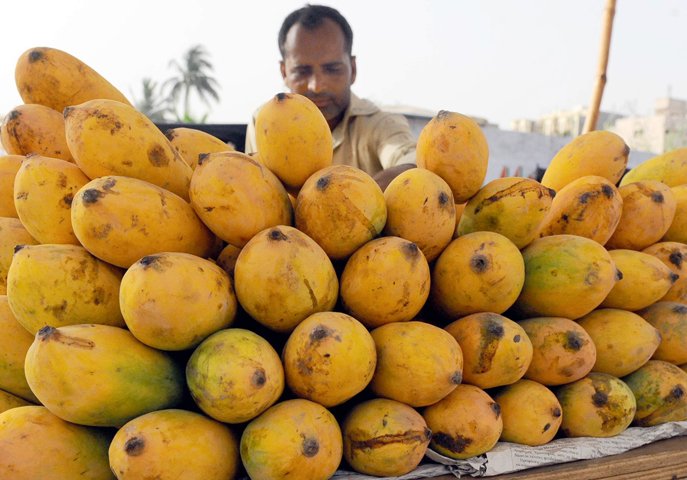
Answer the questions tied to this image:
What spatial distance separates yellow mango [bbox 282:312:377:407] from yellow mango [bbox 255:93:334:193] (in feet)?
1.33

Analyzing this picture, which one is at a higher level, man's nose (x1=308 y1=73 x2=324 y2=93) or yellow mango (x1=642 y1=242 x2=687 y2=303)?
man's nose (x1=308 y1=73 x2=324 y2=93)

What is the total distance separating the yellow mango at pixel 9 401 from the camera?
117 cm

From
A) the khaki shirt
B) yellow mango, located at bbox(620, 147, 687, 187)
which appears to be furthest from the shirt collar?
yellow mango, located at bbox(620, 147, 687, 187)

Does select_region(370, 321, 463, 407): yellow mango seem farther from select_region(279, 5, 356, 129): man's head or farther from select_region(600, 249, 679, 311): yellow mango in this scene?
select_region(279, 5, 356, 129): man's head

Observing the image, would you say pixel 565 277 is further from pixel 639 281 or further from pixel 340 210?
pixel 340 210

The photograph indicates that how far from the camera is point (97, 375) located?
3.16 feet

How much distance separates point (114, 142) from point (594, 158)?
4.19ft

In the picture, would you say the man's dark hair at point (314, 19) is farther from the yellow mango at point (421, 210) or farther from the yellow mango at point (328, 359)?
the yellow mango at point (328, 359)

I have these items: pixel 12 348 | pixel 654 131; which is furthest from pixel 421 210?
pixel 654 131

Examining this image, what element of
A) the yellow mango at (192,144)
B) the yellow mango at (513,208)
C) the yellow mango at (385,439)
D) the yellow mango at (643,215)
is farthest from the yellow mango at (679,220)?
the yellow mango at (192,144)

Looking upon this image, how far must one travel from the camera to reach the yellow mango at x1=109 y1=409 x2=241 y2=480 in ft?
3.01

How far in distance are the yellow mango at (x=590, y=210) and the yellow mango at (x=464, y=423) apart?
550mm

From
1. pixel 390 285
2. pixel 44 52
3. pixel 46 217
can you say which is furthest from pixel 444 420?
pixel 44 52

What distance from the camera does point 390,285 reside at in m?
1.11
